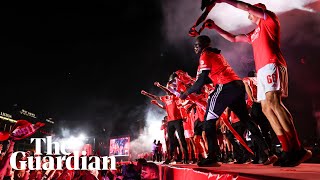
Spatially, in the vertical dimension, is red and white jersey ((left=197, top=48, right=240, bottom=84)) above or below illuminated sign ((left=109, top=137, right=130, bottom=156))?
above

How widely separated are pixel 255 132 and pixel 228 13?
769cm

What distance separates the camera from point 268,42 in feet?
→ 11.1

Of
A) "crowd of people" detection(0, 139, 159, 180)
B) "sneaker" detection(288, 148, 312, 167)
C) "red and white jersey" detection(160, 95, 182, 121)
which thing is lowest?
"crowd of people" detection(0, 139, 159, 180)

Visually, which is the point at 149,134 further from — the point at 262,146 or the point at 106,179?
the point at 262,146

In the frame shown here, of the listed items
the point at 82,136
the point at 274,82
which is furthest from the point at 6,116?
the point at 274,82

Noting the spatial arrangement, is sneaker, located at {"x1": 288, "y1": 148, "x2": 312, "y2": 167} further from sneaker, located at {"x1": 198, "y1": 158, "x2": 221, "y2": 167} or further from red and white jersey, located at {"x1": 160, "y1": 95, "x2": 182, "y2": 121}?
red and white jersey, located at {"x1": 160, "y1": 95, "x2": 182, "y2": 121}

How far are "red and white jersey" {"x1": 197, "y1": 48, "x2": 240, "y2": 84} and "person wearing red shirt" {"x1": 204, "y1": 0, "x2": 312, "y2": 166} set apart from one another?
0.86m

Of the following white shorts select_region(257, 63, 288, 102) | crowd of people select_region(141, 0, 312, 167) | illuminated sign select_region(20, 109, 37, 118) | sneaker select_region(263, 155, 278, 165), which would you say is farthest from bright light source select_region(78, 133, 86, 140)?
white shorts select_region(257, 63, 288, 102)

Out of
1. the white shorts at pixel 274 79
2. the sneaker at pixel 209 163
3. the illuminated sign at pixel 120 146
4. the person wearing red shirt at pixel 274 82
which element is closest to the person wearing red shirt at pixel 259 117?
the sneaker at pixel 209 163

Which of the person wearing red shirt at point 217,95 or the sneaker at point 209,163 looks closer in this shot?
the sneaker at point 209,163

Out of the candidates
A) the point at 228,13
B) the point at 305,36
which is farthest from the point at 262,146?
the point at 305,36

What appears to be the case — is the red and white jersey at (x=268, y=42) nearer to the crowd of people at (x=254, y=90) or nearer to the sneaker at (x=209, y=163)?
the crowd of people at (x=254, y=90)

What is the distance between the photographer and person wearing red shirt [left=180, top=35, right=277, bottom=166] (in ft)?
13.8

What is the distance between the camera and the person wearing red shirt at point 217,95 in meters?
4.21
